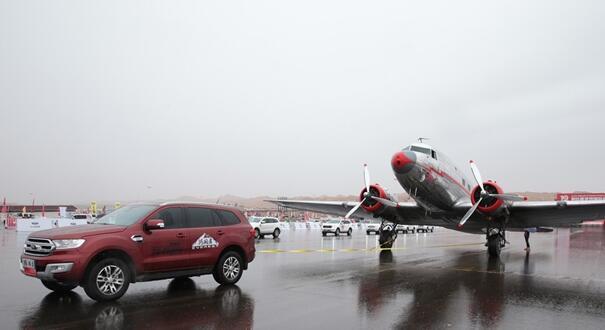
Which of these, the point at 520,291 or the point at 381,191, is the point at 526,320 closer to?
the point at 520,291

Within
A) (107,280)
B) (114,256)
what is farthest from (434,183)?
(107,280)

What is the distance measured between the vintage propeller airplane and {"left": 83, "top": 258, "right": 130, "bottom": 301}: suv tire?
11.0 metres

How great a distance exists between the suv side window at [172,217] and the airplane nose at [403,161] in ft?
31.0

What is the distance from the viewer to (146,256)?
7.93m

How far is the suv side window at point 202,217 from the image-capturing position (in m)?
8.97

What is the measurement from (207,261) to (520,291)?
22.9 feet

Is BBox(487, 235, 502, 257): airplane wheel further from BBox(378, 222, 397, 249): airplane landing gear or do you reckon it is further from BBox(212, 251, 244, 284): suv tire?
BBox(212, 251, 244, 284): suv tire

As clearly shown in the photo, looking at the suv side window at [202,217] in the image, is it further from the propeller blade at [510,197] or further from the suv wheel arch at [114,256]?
the propeller blade at [510,197]

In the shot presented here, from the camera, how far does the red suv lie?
281 inches

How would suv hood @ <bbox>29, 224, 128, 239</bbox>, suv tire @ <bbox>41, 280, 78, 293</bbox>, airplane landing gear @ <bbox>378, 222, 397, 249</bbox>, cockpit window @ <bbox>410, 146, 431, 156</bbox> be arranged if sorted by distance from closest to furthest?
1. suv hood @ <bbox>29, 224, 128, 239</bbox>
2. suv tire @ <bbox>41, 280, 78, 293</bbox>
3. cockpit window @ <bbox>410, 146, 431, 156</bbox>
4. airplane landing gear @ <bbox>378, 222, 397, 249</bbox>

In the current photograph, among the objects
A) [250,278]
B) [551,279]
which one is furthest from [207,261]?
[551,279]

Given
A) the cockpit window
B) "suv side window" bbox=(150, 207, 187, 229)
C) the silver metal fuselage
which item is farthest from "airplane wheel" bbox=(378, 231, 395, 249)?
"suv side window" bbox=(150, 207, 187, 229)

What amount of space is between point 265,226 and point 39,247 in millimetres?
22945

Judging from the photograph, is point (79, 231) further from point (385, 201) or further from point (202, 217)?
point (385, 201)
